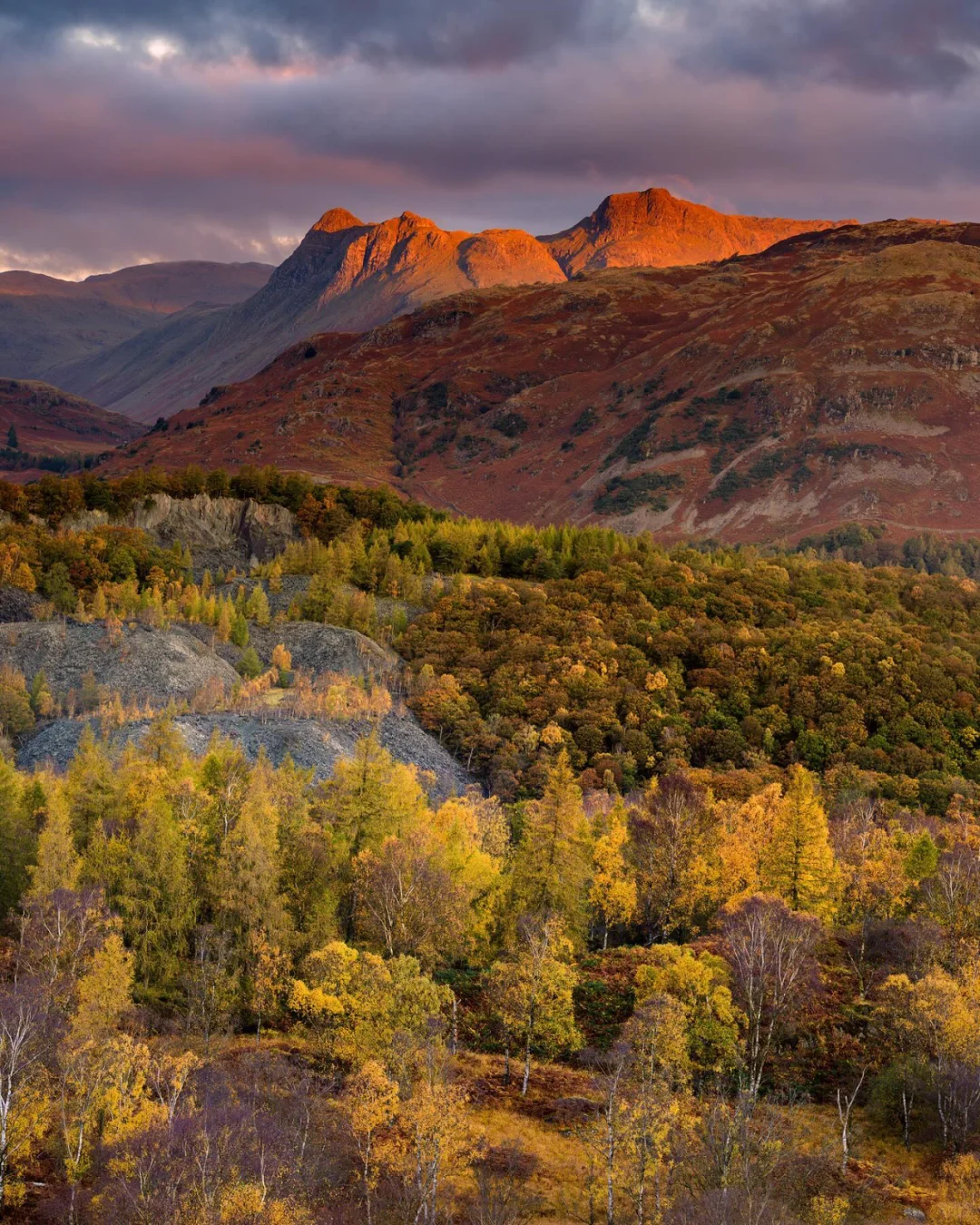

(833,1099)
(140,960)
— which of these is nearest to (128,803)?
(140,960)

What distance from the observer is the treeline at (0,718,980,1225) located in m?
34.9

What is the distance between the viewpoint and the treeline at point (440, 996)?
115 feet

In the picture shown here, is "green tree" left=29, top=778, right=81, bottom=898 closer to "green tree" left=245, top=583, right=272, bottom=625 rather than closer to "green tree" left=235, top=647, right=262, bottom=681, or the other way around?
"green tree" left=235, top=647, right=262, bottom=681

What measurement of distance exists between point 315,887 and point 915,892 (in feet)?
124

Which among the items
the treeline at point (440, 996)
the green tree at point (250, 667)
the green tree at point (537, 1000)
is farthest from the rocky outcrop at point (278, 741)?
the green tree at point (537, 1000)

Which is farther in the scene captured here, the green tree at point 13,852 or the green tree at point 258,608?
the green tree at point 258,608

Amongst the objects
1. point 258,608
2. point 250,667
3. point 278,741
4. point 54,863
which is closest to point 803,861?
point 54,863

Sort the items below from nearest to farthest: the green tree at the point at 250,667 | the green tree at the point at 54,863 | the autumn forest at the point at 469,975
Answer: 1. the autumn forest at the point at 469,975
2. the green tree at the point at 54,863
3. the green tree at the point at 250,667

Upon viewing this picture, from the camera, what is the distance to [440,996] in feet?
152

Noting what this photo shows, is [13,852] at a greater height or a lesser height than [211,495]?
lesser

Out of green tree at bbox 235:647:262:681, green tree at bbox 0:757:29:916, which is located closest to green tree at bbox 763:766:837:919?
green tree at bbox 0:757:29:916

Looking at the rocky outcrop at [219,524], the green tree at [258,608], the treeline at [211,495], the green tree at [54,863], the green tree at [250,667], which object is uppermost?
the treeline at [211,495]

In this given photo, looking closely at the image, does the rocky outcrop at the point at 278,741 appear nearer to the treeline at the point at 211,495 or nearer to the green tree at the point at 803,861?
the green tree at the point at 803,861

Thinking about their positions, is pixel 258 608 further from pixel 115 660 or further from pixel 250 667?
pixel 115 660
